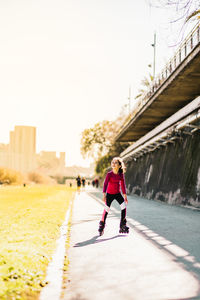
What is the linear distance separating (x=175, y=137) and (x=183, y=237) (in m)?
15.1

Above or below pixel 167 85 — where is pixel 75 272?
below

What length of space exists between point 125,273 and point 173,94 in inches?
892

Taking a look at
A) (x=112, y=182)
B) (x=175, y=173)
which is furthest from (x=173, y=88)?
(x=112, y=182)

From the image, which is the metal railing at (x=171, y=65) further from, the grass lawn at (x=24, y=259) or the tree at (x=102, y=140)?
the tree at (x=102, y=140)

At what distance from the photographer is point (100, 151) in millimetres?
70250

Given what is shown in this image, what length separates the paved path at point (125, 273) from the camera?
3.80 meters

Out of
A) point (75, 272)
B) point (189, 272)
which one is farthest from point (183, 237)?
point (75, 272)

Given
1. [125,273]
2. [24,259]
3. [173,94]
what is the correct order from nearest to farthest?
[125,273] < [24,259] < [173,94]

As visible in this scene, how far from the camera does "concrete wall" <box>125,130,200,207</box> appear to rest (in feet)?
57.5

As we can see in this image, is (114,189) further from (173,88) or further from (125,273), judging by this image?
(173,88)

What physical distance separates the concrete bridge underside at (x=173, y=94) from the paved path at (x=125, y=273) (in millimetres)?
14344

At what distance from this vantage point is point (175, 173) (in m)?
21.5

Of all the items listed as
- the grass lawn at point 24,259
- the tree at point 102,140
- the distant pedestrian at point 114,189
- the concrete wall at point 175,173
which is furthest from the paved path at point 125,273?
the tree at point 102,140

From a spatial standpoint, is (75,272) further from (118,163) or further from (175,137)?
(175,137)
